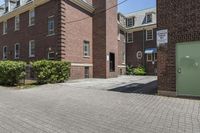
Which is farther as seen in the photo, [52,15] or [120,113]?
[52,15]

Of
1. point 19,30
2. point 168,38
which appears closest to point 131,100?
point 168,38

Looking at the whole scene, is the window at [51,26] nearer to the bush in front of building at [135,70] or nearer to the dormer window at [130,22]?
the bush in front of building at [135,70]

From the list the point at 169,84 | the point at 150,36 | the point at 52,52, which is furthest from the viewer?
the point at 150,36

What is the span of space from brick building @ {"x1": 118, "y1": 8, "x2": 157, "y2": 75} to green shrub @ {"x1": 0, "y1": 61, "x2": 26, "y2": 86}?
1939 centimetres

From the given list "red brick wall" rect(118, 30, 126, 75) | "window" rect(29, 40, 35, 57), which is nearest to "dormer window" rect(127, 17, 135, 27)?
"red brick wall" rect(118, 30, 126, 75)

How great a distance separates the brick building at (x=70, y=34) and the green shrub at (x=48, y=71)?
268cm

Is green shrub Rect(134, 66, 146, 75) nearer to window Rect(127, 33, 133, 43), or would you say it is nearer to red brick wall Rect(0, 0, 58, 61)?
window Rect(127, 33, 133, 43)

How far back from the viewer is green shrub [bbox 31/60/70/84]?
18.2 metres

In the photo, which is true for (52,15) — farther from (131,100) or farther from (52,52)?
(131,100)

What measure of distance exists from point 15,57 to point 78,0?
11.0 metres

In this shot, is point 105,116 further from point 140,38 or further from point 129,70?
point 140,38

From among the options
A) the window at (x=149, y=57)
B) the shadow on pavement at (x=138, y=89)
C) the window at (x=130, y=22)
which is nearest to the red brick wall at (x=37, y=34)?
the shadow on pavement at (x=138, y=89)

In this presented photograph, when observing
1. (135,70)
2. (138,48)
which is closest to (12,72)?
(135,70)

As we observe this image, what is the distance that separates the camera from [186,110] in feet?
29.1
